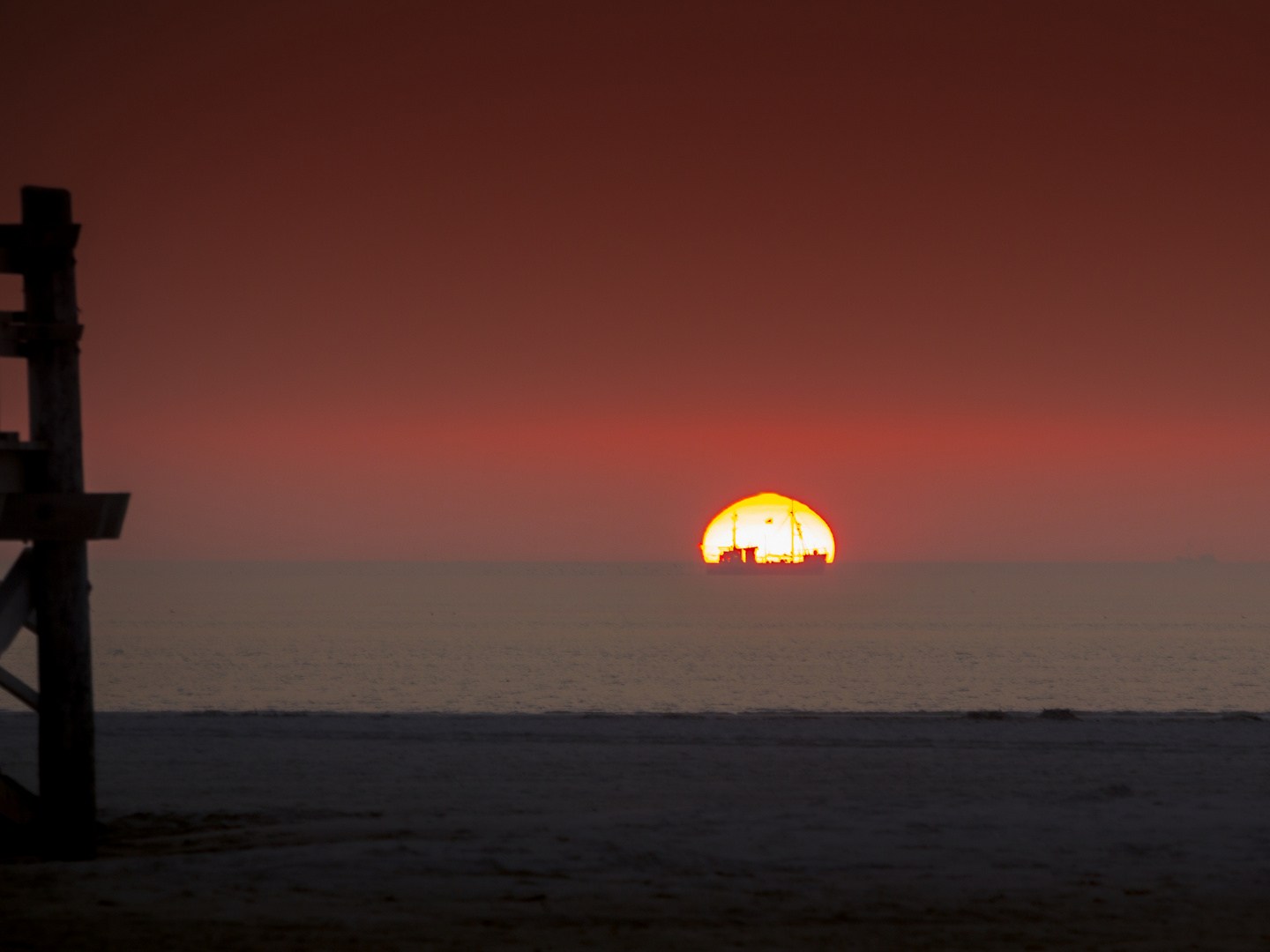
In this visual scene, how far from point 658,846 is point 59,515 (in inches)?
185

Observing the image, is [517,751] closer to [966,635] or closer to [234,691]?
[234,691]

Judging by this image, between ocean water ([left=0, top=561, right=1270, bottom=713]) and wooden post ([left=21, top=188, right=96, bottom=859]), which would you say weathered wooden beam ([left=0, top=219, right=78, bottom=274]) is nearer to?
wooden post ([left=21, top=188, right=96, bottom=859])

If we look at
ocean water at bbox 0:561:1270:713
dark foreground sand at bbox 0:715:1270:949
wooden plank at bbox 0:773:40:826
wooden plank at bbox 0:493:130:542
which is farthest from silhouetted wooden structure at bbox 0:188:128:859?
ocean water at bbox 0:561:1270:713

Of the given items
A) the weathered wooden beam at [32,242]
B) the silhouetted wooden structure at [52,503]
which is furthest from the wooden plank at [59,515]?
the weathered wooden beam at [32,242]

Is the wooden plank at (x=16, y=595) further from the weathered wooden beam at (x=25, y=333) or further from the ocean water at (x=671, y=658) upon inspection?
the ocean water at (x=671, y=658)

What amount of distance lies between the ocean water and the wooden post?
23266mm

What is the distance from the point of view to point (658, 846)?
8938 millimetres

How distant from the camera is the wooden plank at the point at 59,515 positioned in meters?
8.02

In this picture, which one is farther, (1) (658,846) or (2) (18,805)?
(1) (658,846)

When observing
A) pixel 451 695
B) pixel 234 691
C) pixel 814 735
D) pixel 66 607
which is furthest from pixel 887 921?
pixel 234 691

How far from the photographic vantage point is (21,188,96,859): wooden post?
26.9 ft

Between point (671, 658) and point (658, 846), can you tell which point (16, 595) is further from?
point (671, 658)

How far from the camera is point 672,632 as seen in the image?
70.0 m

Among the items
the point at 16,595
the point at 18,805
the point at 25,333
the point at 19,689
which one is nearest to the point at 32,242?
the point at 25,333
